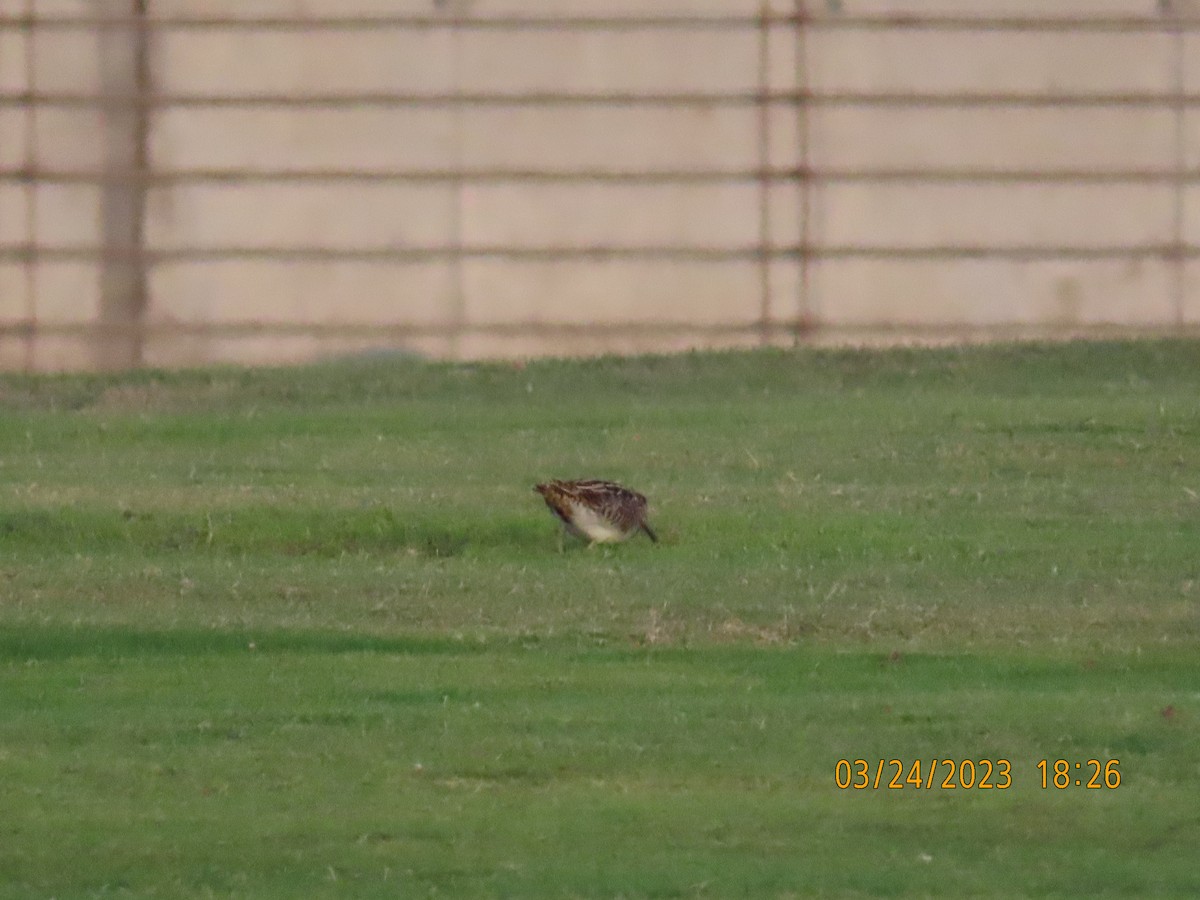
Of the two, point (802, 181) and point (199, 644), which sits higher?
point (802, 181)

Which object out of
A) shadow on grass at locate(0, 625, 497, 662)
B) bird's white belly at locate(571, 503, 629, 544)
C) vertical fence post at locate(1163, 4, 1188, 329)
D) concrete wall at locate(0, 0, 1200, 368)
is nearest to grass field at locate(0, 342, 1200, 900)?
shadow on grass at locate(0, 625, 497, 662)

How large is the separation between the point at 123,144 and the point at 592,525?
959 cm

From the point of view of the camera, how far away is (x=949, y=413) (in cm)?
1670

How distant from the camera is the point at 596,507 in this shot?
1246 centimetres

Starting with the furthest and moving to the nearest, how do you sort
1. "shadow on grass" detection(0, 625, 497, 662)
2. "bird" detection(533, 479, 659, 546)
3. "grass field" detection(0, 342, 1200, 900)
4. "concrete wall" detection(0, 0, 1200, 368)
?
"concrete wall" detection(0, 0, 1200, 368), "bird" detection(533, 479, 659, 546), "shadow on grass" detection(0, 625, 497, 662), "grass field" detection(0, 342, 1200, 900)

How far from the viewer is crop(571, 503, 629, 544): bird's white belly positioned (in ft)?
41.1

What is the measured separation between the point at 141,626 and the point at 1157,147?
40.8 feet

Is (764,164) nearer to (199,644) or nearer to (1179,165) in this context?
(1179,165)

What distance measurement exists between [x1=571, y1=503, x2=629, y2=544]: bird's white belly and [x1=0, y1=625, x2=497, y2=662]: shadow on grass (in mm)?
1945

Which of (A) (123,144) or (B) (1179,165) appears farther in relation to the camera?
(B) (1179,165)

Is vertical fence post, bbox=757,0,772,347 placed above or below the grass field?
above

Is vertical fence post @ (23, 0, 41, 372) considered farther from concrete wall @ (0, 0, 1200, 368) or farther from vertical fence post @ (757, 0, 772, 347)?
vertical fence post @ (757, 0, 772, 347)
